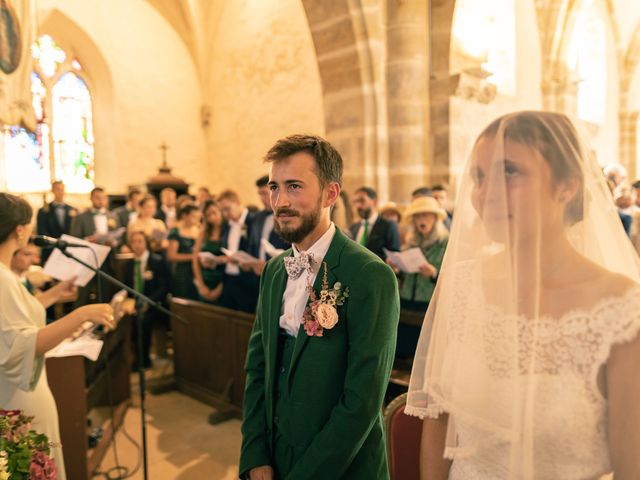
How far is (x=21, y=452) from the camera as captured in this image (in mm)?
1540

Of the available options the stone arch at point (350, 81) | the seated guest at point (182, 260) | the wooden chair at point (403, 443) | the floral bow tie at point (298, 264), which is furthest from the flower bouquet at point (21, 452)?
the stone arch at point (350, 81)

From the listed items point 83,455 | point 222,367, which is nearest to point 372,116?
point 222,367

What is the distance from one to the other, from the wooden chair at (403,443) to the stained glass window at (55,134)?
10331 millimetres

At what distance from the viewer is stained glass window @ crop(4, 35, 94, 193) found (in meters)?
10.2

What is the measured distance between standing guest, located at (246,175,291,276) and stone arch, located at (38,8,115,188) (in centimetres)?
723

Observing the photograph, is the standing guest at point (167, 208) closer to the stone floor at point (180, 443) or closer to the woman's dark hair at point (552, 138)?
the stone floor at point (180, 443)

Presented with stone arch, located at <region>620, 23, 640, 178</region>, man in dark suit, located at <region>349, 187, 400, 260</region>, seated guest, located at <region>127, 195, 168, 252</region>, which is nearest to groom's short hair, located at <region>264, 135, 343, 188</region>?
man in dark suit, located at <region>349, 187, 400, 260</region>

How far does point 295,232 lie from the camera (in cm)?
173

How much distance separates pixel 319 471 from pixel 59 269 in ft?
7.13

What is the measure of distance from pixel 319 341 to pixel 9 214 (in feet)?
4.95

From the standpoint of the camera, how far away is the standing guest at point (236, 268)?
505cm

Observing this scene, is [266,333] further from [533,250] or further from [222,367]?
[222,367]

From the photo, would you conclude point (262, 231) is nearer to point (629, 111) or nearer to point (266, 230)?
point (266, 230)

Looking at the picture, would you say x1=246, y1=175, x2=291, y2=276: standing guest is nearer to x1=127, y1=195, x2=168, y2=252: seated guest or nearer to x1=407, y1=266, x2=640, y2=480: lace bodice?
x1=127, y1=195, x2=168, y2=252: seated guest
